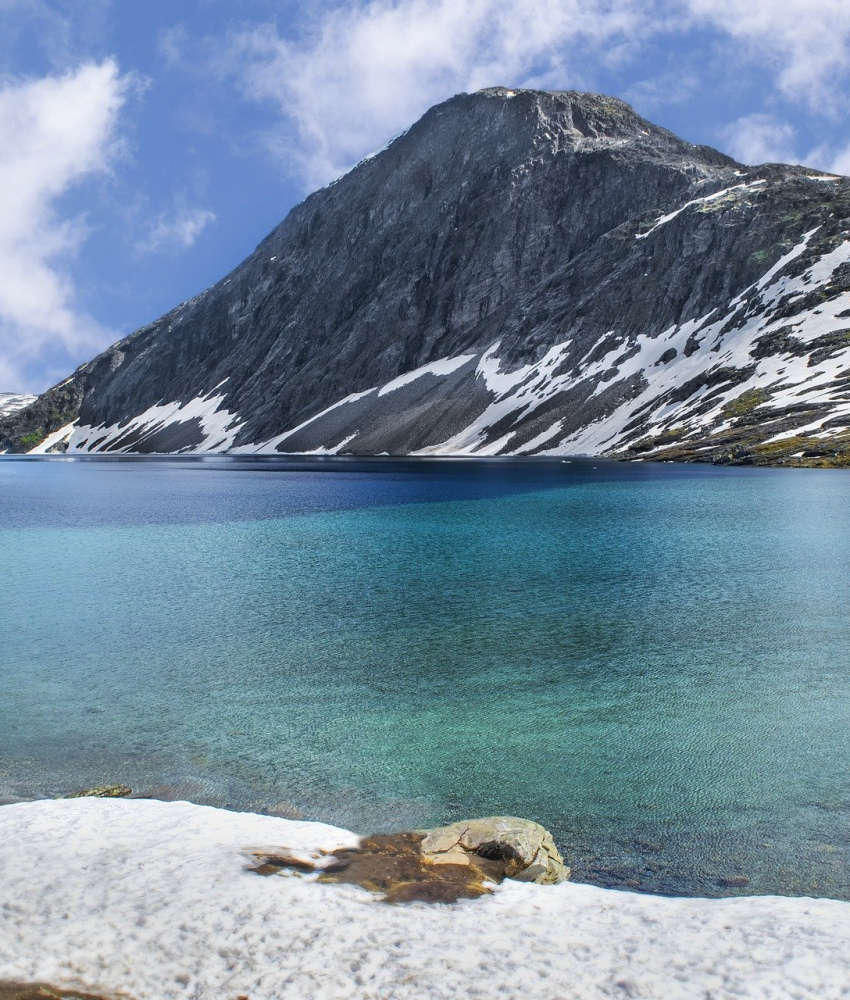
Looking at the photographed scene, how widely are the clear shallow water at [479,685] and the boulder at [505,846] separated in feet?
1.98

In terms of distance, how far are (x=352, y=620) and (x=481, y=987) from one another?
16.3m

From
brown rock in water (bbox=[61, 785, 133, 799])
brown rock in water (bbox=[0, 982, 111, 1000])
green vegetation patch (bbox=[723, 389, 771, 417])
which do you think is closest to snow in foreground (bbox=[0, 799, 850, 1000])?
brown rock in water (bbox=[0, 982, 111, 1000])

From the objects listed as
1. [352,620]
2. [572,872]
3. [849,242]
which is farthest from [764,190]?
[572,872]

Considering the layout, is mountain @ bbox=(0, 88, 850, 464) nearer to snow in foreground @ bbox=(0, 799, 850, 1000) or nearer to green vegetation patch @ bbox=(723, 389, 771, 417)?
green vegetation patch @ bbox=(723, 389, 771, 417)

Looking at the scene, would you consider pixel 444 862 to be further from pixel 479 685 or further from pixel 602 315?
pixel 602 315

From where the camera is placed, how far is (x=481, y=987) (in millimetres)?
6641

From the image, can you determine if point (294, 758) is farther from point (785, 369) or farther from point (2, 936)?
point (785, 369)

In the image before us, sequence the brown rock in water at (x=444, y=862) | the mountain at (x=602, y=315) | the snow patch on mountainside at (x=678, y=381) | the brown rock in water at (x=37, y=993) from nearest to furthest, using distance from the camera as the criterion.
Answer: the brown rock in water at (x=37, y=993) → the brown rock in water at (x=444, y=862) → the snow patch on mountainside at (x=678, y=381) → the mountain at (x=602, y=315)

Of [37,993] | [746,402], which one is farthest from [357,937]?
[746,402]

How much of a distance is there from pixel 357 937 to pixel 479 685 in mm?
9888

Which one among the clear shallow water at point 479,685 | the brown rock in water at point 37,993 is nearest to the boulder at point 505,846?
the clear shallow water at point 479,685

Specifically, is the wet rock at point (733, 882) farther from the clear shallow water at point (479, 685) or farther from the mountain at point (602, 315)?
the mountain at point (602, 315)

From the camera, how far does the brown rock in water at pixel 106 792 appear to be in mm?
11625

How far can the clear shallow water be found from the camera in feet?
37.8
